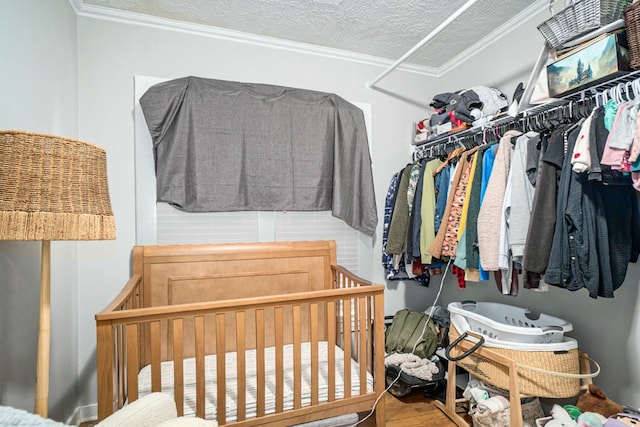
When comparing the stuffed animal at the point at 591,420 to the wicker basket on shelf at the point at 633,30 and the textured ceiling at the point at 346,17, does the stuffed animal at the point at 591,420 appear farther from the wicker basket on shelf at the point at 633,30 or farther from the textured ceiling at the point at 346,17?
the textured ceiling at the point at 346,17

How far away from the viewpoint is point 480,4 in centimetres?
190

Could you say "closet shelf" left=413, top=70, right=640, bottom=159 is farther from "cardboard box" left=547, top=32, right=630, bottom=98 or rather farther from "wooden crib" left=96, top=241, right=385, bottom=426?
"wooden crib" left=96, top=241, right=385, bottom=426

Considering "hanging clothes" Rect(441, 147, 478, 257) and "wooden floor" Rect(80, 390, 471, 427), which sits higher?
"hanging clothes" Rect(441, 147, 478, 257)

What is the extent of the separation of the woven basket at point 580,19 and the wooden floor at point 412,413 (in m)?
2.00

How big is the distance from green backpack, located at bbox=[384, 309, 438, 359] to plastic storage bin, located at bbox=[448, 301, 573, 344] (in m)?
0.31

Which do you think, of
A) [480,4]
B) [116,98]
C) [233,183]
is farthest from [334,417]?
[480,4]

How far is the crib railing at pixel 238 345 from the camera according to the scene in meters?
1.22

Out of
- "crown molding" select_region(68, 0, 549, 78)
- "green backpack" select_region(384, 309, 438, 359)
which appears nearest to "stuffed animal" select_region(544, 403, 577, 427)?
"green backpack" select_region(384, 309, 438, 359)

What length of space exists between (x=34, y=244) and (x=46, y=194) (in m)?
0.74

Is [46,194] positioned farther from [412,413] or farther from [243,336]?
[412,413]

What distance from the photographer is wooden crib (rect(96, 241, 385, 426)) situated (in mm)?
1280

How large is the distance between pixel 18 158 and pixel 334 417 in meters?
1.58

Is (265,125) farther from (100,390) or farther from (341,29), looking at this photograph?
(100,390)

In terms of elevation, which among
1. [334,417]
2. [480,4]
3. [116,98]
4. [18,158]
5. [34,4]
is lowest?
[334,417]
